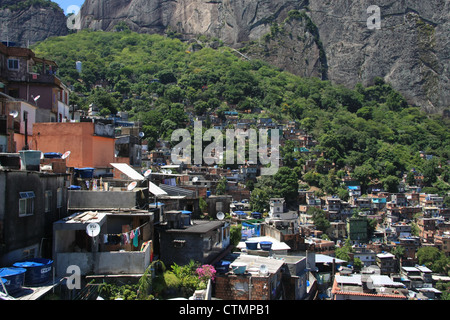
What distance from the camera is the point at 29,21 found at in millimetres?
104375

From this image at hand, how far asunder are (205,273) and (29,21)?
353ft

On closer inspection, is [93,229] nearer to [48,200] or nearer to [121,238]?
[121,238]

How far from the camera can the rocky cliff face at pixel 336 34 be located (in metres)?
99.0

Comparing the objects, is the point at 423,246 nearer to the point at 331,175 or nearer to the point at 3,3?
the point at 331,175

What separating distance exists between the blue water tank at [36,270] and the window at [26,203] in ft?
2.92

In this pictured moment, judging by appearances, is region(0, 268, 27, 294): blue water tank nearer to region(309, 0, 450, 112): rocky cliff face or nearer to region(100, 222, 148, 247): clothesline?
region(100, 222, 148, 247): clothesline

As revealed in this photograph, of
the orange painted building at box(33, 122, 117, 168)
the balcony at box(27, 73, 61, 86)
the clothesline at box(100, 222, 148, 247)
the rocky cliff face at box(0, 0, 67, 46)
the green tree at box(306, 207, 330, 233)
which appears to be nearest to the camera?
the clothesline at box(100, 222, 148, 247)

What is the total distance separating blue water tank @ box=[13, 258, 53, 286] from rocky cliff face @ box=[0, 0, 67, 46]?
331ft

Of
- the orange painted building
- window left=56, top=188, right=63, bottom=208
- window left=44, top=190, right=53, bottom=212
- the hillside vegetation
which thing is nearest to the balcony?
the orange painted building

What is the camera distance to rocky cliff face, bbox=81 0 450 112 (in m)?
99.0

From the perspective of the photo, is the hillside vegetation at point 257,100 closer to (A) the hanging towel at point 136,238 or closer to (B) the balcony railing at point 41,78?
(B) the balcony railing at point 41,78

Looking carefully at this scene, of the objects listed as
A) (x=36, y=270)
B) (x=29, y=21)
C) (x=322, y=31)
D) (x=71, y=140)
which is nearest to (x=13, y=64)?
(x=71, y=140)

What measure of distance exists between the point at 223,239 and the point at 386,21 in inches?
3928
